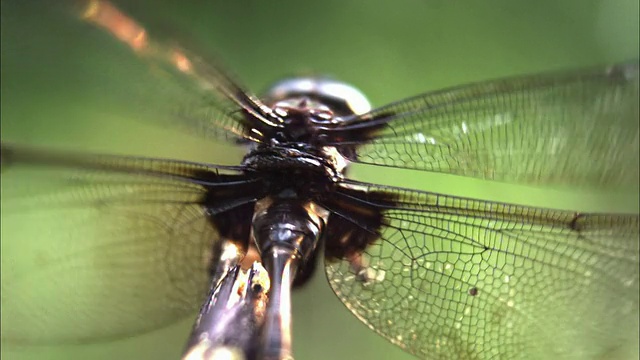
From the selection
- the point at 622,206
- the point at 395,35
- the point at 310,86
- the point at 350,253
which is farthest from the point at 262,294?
the point at 395,35

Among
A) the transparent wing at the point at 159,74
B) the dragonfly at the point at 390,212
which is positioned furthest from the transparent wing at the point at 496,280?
the transparent wing at the point at 159,74

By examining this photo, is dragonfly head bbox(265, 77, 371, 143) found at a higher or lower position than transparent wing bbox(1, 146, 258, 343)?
higher

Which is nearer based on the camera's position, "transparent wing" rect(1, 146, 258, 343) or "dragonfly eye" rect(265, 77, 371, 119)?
"transparent wing" rect(1, 146, 258, 343)

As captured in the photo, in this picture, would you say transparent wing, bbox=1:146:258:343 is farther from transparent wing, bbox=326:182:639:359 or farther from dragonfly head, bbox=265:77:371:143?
transparent wing, bbox=326:182:639:359

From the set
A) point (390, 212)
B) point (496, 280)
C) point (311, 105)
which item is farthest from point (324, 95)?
point (496, 280)

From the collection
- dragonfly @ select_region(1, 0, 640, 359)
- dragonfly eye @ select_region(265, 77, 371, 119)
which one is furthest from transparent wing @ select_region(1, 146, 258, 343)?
dragonfly eye @ select_region(265, 77, 371, 119)

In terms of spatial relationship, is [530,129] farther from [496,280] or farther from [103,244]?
[103,244]

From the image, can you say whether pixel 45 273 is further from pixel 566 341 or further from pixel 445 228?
pixel 566 341
